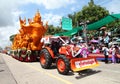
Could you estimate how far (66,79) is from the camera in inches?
402

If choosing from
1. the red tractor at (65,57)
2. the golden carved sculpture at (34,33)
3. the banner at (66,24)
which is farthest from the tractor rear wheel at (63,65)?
the banner at (66,24)

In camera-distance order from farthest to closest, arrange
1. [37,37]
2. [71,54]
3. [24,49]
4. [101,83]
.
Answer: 1. [24,49]
2. [37,37]
3. [71,54]
4. [101,83]

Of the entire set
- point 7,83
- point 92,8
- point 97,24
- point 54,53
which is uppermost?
point 92,8

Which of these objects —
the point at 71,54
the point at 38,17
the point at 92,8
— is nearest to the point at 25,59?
the point at 38,17

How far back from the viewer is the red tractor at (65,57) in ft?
35.7

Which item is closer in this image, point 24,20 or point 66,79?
point 66,79

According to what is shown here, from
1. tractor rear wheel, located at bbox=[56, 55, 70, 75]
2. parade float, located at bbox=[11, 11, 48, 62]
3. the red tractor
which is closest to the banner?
parade float, located at bbox=[11, 11, 48, 62]

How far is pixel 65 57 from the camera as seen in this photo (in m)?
11.2

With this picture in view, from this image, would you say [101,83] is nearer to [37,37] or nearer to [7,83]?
[7,83]

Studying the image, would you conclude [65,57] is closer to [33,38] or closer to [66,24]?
[33,38]

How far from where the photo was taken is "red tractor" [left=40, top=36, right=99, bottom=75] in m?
10.9

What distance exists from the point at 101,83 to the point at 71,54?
10.8 ft

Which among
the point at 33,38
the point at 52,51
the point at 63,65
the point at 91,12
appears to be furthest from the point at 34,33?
the point at 91,12

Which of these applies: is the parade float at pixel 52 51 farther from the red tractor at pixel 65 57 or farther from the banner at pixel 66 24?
the banner at pixel 66 24
